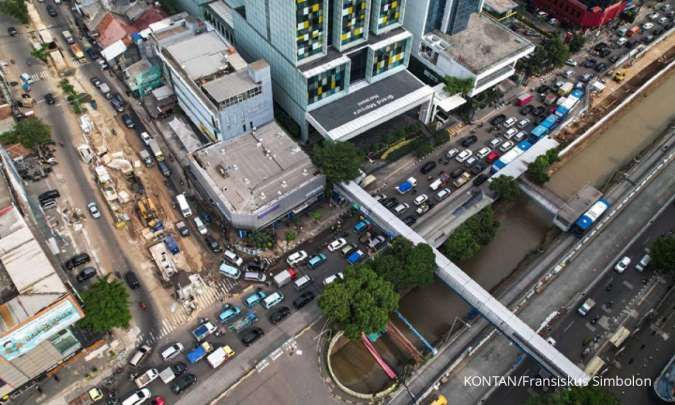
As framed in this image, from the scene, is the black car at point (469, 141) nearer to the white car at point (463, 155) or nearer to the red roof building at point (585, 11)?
the white car at point (463, 155)

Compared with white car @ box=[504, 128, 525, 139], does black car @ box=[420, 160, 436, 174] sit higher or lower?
lower

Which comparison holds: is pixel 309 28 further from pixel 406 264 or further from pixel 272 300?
pixel 272 300

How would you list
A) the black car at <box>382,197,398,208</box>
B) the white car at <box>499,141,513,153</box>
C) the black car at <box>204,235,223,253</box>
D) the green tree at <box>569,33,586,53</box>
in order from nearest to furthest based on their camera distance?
the black car at <box>204,235,223,253</box> → the black car at <box>382,197,398,208</box> → the white car at <box>499,141,513,153</box> → the green tree at <box>569,33,586,53</box>

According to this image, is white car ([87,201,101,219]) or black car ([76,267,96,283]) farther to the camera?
white car ([87,201,101,219])

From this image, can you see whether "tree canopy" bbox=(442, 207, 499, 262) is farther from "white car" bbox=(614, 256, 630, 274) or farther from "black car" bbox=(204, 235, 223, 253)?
"black car" bbox=(204, 235, 223, 253)

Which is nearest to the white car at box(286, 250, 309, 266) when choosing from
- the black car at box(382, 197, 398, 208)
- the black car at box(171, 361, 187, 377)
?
the black car at box(382, 197, 398, 208)

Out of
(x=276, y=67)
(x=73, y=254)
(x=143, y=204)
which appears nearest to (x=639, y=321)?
(x=276, y=67)

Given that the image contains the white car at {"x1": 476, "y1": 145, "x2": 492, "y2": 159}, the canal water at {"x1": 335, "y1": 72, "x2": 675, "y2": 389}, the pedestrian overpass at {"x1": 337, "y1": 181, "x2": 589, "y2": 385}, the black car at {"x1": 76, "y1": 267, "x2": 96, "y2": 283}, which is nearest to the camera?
the pedestrian overpass at {"x1": 337, "y1": 181, "x2": 589, "y2": 385}

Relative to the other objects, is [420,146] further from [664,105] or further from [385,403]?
[664,105]
